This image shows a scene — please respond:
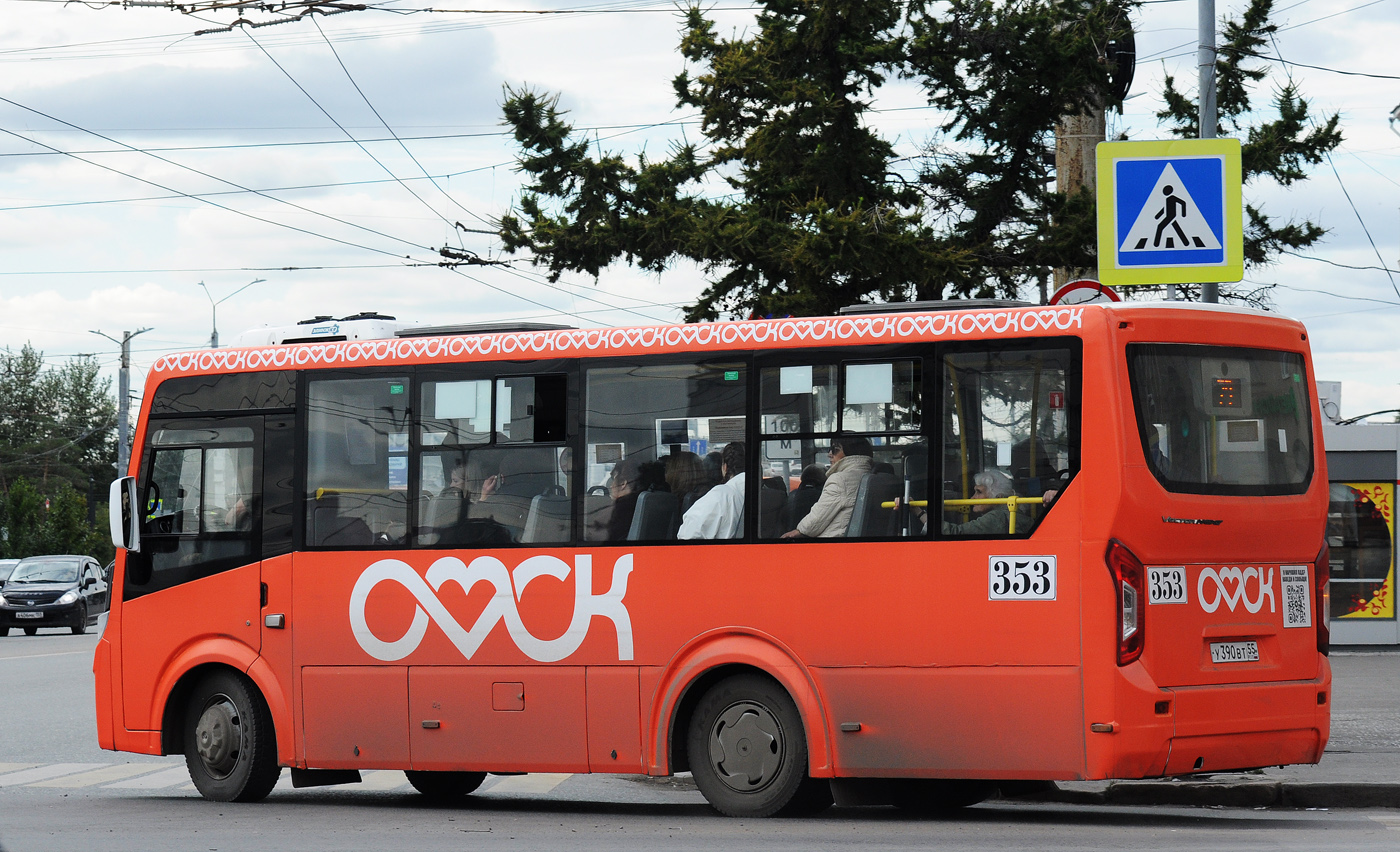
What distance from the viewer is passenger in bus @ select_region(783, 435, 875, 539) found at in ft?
31.0

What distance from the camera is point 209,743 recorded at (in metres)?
11.4

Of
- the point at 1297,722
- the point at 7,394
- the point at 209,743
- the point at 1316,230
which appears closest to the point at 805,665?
the point at 1297,722

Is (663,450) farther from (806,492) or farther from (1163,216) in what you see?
(1163,216)

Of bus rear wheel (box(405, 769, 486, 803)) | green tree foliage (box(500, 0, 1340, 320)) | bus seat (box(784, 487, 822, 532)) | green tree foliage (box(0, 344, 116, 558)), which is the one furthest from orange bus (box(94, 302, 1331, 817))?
green tree foliage (box(0, 344, 116, 558))

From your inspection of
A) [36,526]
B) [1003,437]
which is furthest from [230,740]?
[36,526]

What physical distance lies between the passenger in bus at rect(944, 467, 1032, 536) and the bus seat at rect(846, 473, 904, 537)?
1.19 ft

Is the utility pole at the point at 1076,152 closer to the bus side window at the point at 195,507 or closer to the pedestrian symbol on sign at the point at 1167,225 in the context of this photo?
the pedestrian symbol on sign at the point at 1167,225

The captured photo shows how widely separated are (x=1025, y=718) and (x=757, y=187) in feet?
42.2

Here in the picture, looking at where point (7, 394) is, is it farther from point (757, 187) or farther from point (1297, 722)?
point (1297, 722)

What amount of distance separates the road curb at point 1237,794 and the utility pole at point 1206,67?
4478mm

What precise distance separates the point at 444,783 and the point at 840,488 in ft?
13.8

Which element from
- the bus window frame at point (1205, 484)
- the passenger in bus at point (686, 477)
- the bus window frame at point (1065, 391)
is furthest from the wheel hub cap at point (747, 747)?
the bus window frame at point (1205, 484)

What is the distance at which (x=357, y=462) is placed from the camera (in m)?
11.0

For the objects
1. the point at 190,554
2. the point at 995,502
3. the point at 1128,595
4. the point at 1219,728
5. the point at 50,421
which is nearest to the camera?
the point at 1128,595
